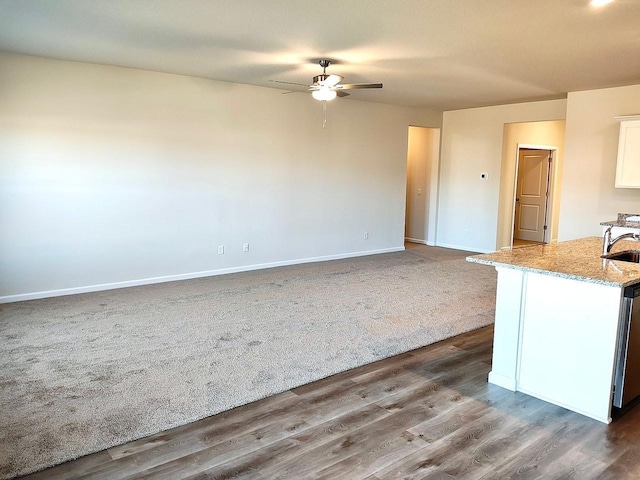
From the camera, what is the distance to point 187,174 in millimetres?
5992

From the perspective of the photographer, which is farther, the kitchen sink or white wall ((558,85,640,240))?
white wall ((558,85,640,240))

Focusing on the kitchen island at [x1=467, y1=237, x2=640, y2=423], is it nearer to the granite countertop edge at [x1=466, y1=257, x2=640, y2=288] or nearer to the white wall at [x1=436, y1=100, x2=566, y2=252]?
the granite countertop edge at [x1=466, y1=257, x2=640, y2=288]

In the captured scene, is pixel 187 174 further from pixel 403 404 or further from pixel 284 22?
pixel 403 404

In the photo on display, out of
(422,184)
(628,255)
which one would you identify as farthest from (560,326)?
(422,184)

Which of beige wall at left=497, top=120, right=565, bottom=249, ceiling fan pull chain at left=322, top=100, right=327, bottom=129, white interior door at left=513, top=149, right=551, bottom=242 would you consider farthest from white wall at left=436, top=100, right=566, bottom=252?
ceiling fan pull chain at left=322, top=100, right=327, bottom=129

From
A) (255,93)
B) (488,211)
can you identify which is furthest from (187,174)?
(488,211)

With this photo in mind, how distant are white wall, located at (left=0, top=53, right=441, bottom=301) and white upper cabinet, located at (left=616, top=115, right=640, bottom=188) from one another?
3.63 metres

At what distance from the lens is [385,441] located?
2.48m

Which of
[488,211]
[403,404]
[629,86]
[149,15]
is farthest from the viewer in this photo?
[488,211]

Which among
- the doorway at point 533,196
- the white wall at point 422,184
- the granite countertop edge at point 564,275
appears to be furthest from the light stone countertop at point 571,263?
the doorway at point 533,196

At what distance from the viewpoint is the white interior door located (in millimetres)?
9453

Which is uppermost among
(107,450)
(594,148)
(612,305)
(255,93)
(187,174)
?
(255,93)

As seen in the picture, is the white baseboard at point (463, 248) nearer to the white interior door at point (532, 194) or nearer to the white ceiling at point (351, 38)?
the white interior door at point (532, 194)

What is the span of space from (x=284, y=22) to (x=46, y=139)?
3.11 m
